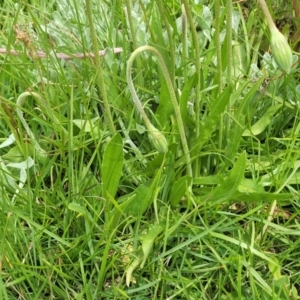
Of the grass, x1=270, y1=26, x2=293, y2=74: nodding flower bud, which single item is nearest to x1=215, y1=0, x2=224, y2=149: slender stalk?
the grass

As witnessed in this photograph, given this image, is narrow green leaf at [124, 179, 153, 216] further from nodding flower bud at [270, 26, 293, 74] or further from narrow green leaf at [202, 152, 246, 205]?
nodding flower bud at [270, 26, 293, 74]

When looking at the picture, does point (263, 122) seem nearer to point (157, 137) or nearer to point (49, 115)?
point (157, 137)

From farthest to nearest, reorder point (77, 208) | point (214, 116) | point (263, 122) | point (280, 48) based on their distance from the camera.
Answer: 1. point (263, 122)
2. point (214, 116)
3. point (77, 208)
4. point (280, 48)

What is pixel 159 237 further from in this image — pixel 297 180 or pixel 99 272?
pixel 297 180

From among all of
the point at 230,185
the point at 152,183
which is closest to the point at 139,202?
the point at 152,183

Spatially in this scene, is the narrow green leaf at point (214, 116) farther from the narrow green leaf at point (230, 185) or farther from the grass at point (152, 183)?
the narrow green leaf at point (230, 185)

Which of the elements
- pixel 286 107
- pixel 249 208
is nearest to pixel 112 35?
pixel 286 107
